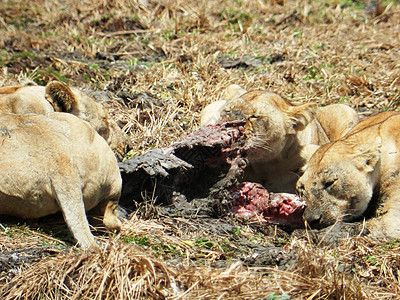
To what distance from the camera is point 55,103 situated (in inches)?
221

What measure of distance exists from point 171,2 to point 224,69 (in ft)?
11.3

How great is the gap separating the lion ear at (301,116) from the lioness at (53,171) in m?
2.51

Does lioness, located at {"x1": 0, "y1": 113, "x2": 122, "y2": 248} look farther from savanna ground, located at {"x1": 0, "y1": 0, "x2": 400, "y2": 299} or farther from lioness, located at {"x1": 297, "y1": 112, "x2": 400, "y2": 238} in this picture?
lioness, located at {"x1": 297, "y1": 112, "x2": 400, "y2": 238}

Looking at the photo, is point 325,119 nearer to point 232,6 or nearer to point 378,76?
point 378,76

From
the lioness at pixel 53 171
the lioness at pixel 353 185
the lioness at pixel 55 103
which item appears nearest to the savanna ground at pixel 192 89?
the lioness at pixel 53 171

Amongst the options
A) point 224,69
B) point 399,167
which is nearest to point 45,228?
point 399,167

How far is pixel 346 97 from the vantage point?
349 inches

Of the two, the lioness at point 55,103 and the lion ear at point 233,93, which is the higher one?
the lioness at point 55,103

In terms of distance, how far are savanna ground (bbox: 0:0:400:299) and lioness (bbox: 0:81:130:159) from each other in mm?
811

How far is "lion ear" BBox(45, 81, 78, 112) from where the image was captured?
544 cm

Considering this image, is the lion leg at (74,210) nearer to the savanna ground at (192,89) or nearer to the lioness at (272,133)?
the savanna ground at (192,89)

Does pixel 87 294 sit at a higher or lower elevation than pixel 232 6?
higher

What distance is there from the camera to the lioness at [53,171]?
4.28 m

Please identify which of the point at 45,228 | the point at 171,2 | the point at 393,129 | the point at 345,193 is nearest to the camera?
the point at 45,228
